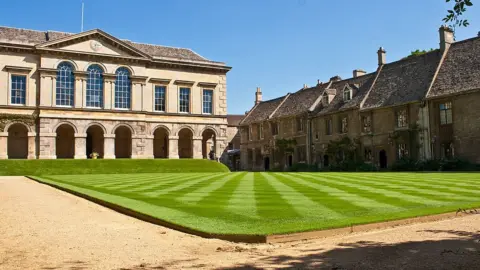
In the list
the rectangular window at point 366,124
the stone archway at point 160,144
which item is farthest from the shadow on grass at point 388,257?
the stone archway at point 160,144

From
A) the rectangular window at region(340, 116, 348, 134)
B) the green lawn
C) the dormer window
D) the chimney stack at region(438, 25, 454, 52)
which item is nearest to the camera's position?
the green lawn

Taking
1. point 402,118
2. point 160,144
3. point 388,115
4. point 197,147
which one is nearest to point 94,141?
point 160,144

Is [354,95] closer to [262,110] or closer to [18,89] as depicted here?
[262,110]

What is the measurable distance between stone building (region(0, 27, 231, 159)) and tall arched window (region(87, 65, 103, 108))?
3.7 inches

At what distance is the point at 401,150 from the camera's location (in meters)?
39.9

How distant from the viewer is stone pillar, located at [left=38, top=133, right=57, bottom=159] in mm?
40500

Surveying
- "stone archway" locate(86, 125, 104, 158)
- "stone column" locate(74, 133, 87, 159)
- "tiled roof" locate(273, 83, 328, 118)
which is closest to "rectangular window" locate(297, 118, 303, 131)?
"tiled roof" locate(273, 83, 328, 118)

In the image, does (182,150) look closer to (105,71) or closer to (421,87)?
(105,71)

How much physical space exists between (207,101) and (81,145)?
14648 mm

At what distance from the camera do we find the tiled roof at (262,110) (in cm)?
5959

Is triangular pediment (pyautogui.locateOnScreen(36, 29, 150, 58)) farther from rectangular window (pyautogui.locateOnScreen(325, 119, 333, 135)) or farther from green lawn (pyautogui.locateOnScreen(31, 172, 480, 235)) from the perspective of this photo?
green lawn (pyautogui.locateOnScreen(31, 172, 480, 235))

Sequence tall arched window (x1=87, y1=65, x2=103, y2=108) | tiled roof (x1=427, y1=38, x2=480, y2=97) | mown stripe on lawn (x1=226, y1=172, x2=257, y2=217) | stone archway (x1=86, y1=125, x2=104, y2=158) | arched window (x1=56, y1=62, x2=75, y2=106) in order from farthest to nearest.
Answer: stone archway (x1=86, y1=125, x2=104, y2=158) → tall arched window (x1=87, y1=65, x2=103, y2=108) → arched window (x1=56, y1=62, x2=75, y2=106) → tiled roof (x1=427, y1=38, x2=480, y2=97) → mown stripe on lawn (x1=226, y1=172, x2=257, y2=217)

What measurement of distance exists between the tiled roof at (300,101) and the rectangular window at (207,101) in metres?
10.2

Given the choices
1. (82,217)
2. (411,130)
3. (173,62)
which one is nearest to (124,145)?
(173,62)
